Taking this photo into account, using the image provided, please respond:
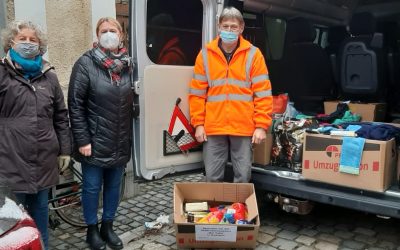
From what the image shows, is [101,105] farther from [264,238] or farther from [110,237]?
[264,238]

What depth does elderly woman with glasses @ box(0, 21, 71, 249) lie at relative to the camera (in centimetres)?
266

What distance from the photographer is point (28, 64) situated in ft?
8.82

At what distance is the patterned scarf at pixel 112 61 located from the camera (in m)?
3.08

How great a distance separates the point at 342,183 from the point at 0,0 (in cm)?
339

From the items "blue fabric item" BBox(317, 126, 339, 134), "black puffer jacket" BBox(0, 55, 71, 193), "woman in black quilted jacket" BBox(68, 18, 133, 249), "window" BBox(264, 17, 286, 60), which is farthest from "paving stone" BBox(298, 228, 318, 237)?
"window" BBox(264, 17, 286, 60)

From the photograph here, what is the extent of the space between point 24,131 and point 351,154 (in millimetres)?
2279

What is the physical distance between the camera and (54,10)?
4.26 metres

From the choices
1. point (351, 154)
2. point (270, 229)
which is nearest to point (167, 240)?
point (270, 229)

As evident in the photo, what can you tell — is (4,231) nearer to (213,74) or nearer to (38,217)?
(38,217)

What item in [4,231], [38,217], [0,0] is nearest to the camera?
[4,231]

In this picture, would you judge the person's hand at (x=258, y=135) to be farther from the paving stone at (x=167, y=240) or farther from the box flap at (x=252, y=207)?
the paving stone at (x=167, y=240)

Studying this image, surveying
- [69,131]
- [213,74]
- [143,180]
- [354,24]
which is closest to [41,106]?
[69,131]

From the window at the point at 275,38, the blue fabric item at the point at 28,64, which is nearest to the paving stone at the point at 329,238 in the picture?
the window at the point at 275,38

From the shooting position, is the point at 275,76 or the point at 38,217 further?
the point at 275,76
